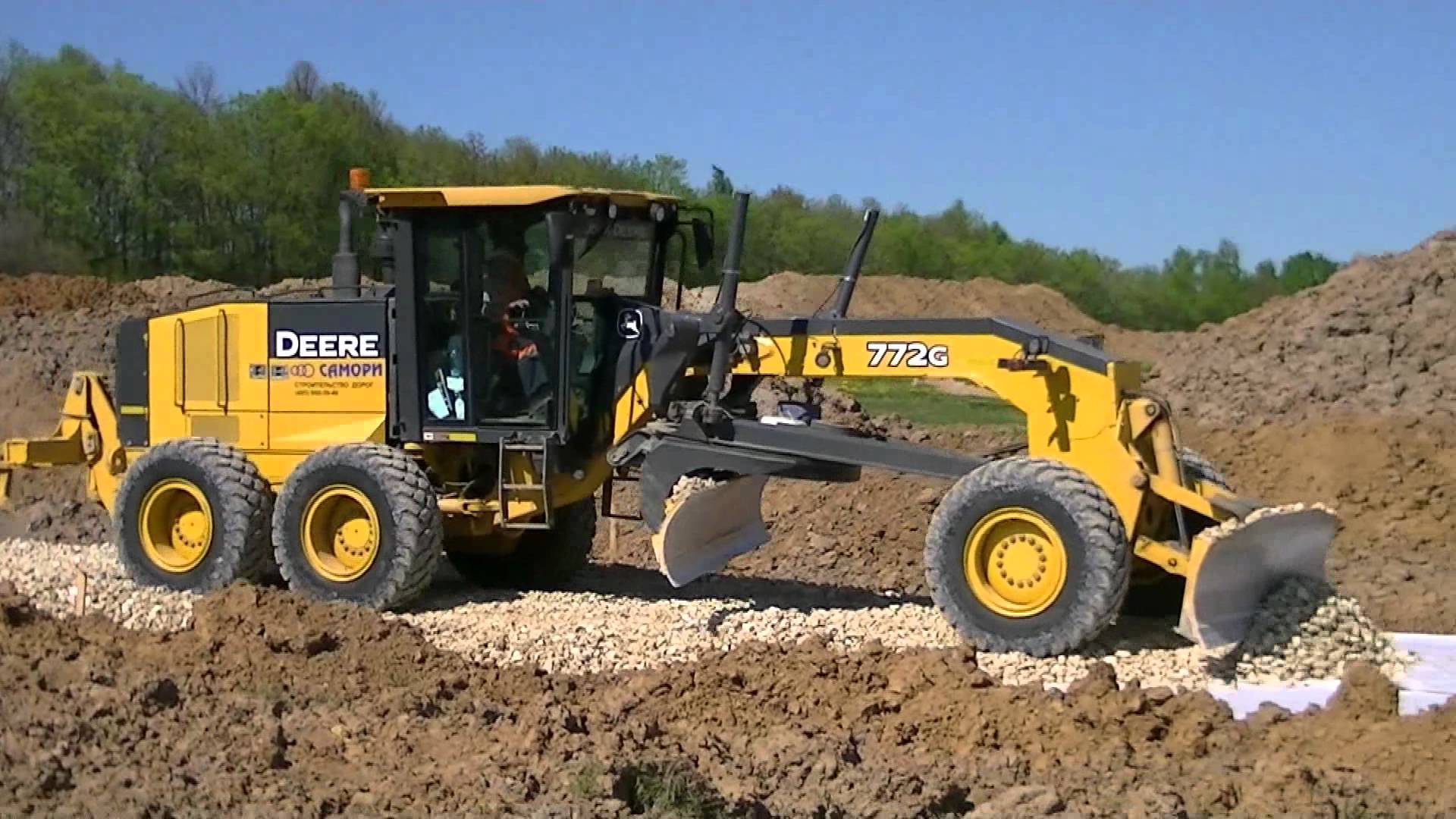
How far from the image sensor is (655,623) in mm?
10227

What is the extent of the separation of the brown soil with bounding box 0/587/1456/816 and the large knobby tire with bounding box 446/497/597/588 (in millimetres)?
2781

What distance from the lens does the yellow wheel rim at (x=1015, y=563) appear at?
9141 mm

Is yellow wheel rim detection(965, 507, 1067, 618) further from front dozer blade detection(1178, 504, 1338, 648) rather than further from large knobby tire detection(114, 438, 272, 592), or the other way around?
large knobby tire detection(114, 438, 272, 592)

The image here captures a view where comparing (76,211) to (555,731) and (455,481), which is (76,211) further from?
(555,731)

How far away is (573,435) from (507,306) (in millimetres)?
855

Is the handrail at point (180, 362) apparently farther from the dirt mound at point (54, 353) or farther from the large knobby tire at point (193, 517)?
the dirt mound at point (54, 353)

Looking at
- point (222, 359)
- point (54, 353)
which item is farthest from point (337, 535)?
point (54, 353)

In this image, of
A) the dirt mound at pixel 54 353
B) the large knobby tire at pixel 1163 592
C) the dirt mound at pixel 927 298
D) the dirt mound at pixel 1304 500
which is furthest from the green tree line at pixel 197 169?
the large knobby tire at pixel 1163 592

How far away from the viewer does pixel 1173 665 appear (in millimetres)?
9023

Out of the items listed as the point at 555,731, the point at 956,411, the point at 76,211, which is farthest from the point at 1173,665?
the point at 76,211

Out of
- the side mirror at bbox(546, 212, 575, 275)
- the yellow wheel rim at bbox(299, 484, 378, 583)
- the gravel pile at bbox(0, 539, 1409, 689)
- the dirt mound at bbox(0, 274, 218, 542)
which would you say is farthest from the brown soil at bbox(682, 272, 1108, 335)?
the side mirror at bbox(546, 212, 575, 275)

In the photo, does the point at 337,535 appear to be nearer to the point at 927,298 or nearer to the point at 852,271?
the point at 852,271

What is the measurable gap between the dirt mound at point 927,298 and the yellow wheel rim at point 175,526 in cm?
2534

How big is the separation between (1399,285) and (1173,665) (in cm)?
1739
